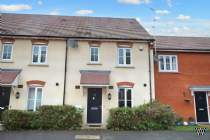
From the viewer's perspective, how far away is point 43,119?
1266cm

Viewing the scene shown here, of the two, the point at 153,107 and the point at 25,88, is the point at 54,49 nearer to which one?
the point at 25,88

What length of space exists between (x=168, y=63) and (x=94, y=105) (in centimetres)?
691

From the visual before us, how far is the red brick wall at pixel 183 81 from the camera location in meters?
16.2

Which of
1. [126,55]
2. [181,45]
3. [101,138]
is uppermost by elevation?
[181,45]

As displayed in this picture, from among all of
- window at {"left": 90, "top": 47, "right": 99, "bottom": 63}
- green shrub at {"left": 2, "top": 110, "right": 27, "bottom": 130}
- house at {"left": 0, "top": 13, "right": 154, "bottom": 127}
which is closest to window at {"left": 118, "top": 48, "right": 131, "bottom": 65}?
house at {"left": 0, "top": 13, "right": 154, "bottom": 127}

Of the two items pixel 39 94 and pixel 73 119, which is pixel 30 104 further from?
pixel 73 119

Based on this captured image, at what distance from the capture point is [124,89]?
14.7 meters

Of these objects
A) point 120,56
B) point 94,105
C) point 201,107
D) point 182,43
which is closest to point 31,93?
point 94,105

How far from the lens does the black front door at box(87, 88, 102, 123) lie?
14.3 m

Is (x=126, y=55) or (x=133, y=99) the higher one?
(x=126, y=55)

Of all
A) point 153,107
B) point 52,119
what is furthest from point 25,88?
point 153,107

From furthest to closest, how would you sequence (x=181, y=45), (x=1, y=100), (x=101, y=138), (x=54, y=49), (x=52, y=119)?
(x=181, y=45) < (x=54, y=49) < (x=1, y=100) < (x=52, y=119) < (x=101, y=138)

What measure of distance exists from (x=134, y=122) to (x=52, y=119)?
4.96 metres

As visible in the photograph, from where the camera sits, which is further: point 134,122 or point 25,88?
point 25,88
